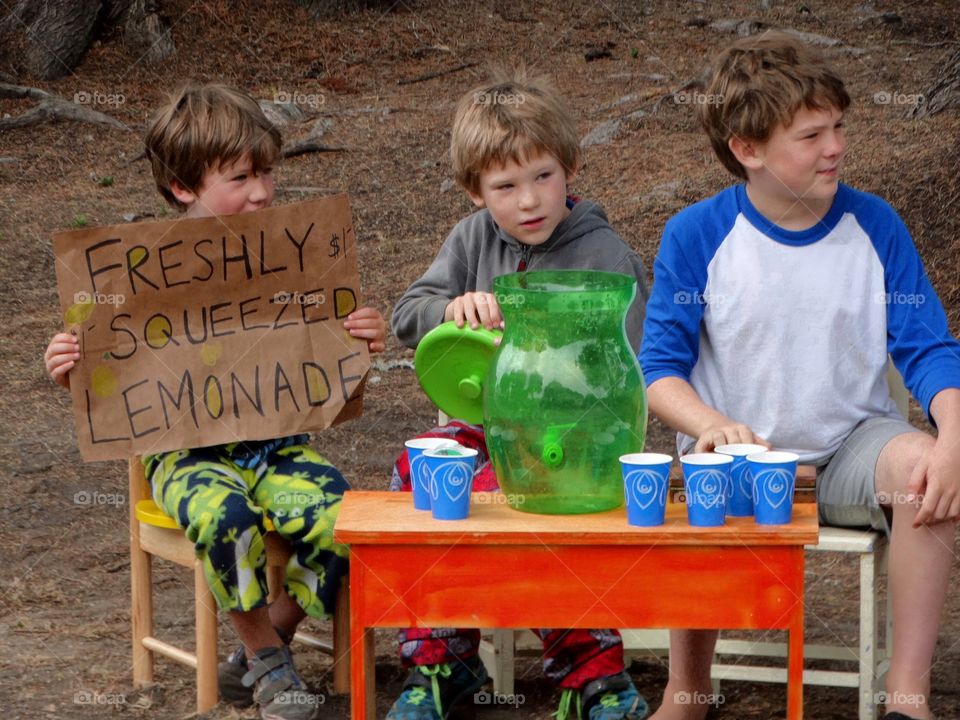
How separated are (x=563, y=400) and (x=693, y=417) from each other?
0.53m

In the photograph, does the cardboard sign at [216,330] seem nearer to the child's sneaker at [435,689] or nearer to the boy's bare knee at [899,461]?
the child's sneaker at [435,689]

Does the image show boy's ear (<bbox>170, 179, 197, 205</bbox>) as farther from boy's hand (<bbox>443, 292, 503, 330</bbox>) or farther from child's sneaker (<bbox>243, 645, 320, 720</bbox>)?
child's sneaker (<bbox>243, 645, 320, 720</bbox>)

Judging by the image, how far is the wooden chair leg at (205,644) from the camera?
11.0 feet

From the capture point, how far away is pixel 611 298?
8.78 ft

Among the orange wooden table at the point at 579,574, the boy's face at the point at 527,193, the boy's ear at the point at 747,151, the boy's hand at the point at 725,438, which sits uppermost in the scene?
the boy's ear at the point at 747,151

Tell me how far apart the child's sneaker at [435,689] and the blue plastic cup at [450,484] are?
2.78 ft

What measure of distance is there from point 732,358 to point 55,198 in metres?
7.32

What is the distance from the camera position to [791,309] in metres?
3.23

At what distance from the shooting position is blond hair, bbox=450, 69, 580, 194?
337cm

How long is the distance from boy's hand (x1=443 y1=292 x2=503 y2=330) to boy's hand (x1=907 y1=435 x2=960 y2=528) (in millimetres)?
902

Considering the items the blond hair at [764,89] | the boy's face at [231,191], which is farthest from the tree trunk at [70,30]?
the blond hair at [764,89]

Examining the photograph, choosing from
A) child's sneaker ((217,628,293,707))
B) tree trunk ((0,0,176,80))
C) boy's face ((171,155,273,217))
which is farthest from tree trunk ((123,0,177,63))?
child's sneaker ((217,628,293,707))

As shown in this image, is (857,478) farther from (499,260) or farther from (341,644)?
(341,644)

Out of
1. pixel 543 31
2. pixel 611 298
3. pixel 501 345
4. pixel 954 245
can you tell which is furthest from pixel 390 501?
pixel 543 31
